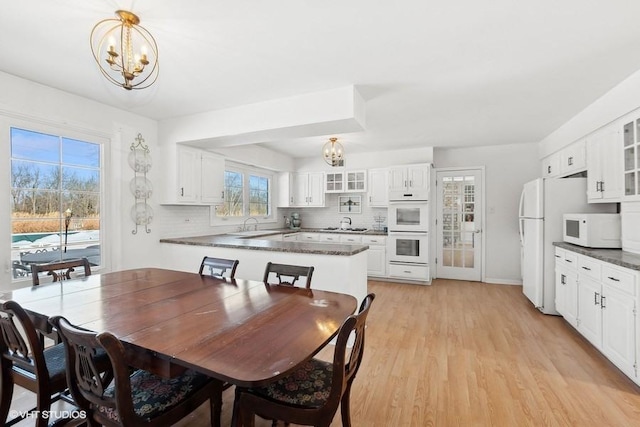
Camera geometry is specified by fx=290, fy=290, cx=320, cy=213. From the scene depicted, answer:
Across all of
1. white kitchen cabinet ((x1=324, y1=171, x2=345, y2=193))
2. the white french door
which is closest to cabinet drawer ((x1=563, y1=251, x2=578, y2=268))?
the white french door

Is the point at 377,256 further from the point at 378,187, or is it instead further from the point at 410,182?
the point at 410,182

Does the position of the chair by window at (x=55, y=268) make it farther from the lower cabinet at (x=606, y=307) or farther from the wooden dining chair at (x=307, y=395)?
the lower cabinet at (x=606, y=307)

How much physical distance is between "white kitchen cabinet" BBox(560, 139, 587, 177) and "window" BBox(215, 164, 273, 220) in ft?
15.8

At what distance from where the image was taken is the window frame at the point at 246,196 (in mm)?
4692

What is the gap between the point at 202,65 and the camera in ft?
7.64

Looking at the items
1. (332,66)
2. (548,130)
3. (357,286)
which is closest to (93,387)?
(357,286)

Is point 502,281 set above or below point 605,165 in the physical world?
below

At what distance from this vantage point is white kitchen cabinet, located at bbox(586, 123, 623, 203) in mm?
2783

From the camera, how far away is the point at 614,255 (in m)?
2.52

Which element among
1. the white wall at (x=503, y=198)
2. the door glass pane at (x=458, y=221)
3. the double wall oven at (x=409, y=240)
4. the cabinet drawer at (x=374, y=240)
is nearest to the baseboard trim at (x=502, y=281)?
the white wall at (x=503, y=198)

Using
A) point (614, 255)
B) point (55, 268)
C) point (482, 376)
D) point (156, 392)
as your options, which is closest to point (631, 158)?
point (614, 255)

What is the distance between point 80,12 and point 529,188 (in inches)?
194

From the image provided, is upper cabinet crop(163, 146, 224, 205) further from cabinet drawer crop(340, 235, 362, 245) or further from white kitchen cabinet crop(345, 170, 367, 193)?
white kitchen cabinet crop(345, 170, 367, 193)

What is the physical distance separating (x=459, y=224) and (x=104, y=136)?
18.1 ft
